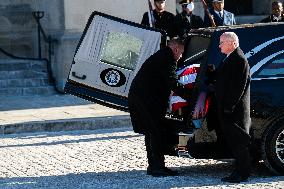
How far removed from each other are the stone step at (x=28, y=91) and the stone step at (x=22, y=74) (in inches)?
16.6

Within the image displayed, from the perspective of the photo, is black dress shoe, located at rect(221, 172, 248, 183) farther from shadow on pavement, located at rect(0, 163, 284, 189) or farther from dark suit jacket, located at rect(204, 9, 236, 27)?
dark suit jacket, located at rect(204, 9, 236, 27)

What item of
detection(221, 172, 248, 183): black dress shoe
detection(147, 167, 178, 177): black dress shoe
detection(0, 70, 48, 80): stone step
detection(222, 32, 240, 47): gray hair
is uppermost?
detection(222, 32, 240, 47): gray hair

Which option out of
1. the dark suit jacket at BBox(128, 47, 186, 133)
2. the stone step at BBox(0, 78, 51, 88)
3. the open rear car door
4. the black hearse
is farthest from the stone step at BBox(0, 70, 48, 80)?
the dark suit jacket at BBox(128, 47, 186, 133)

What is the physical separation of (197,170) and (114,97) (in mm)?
2383

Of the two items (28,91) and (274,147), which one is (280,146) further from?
(28,91)

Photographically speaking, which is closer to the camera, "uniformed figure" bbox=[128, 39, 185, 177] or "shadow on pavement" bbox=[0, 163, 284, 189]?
"shadow on pavement" bbox=[0, 163, 284, 189]

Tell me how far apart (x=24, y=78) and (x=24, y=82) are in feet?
0.49

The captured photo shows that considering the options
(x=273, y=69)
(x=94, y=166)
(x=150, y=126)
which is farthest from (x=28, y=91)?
(x=273, y=69)

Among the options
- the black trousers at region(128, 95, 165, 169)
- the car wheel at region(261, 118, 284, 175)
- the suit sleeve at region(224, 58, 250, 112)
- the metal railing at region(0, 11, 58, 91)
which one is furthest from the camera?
the metal railing at region(0, 11, 58, 91)

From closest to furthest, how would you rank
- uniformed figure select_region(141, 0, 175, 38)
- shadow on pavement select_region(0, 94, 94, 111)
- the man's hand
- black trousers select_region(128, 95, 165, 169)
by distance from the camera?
the man's hand
black trousers select_region(128, 95, 165, 169)
uniformed figure select_region(141, 0, 175, 38)
shadow on pavement select_region(0, 94, 94, 111)

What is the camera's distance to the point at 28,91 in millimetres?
20562

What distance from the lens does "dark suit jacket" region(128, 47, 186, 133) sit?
1140cm

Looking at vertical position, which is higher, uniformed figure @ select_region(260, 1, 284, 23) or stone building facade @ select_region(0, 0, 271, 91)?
uniformed figure @ select_region(260, 1, 284, 23)

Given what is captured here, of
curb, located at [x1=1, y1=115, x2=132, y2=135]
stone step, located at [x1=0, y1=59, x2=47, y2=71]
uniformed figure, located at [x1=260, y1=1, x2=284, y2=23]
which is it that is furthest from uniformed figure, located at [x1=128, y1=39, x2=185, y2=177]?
stone step, located at [x1=0, y1=59, x2=47, y2=71]
